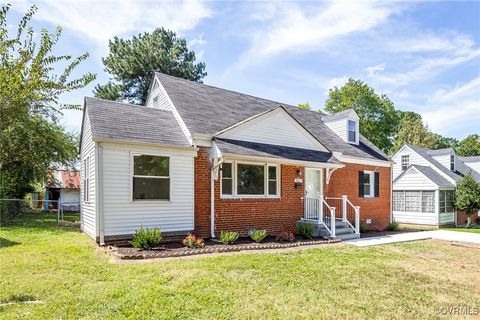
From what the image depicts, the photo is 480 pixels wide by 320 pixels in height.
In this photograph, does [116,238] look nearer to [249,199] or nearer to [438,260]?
[249,199]

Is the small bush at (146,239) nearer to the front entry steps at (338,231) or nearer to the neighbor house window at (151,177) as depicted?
the neighbor house window at (151,177)

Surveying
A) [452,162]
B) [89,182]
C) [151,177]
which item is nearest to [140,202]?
[151,177]

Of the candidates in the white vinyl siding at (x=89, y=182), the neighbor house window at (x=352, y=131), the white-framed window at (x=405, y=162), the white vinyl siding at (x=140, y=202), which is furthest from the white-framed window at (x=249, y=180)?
the white-framed window at (x=405, y=162)

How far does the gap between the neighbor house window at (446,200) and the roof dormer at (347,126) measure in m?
8.54

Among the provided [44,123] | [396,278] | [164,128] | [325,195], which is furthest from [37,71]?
[44,123]

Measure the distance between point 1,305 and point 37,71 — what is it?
3.77m

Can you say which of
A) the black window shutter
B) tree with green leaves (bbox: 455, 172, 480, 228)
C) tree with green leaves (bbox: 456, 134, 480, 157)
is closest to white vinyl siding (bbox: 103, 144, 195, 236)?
the black window shutter

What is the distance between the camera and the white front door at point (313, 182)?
44.0ft

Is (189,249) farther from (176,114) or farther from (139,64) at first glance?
(139,64)

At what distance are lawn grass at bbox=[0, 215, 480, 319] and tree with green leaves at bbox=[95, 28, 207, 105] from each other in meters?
22.0

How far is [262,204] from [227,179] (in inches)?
66.1

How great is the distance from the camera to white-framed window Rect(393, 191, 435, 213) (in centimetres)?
2105

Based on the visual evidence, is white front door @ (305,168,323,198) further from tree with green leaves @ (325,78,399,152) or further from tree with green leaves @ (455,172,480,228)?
tree with green leaves @ (325,78,399,152)

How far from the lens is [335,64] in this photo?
19.3m
